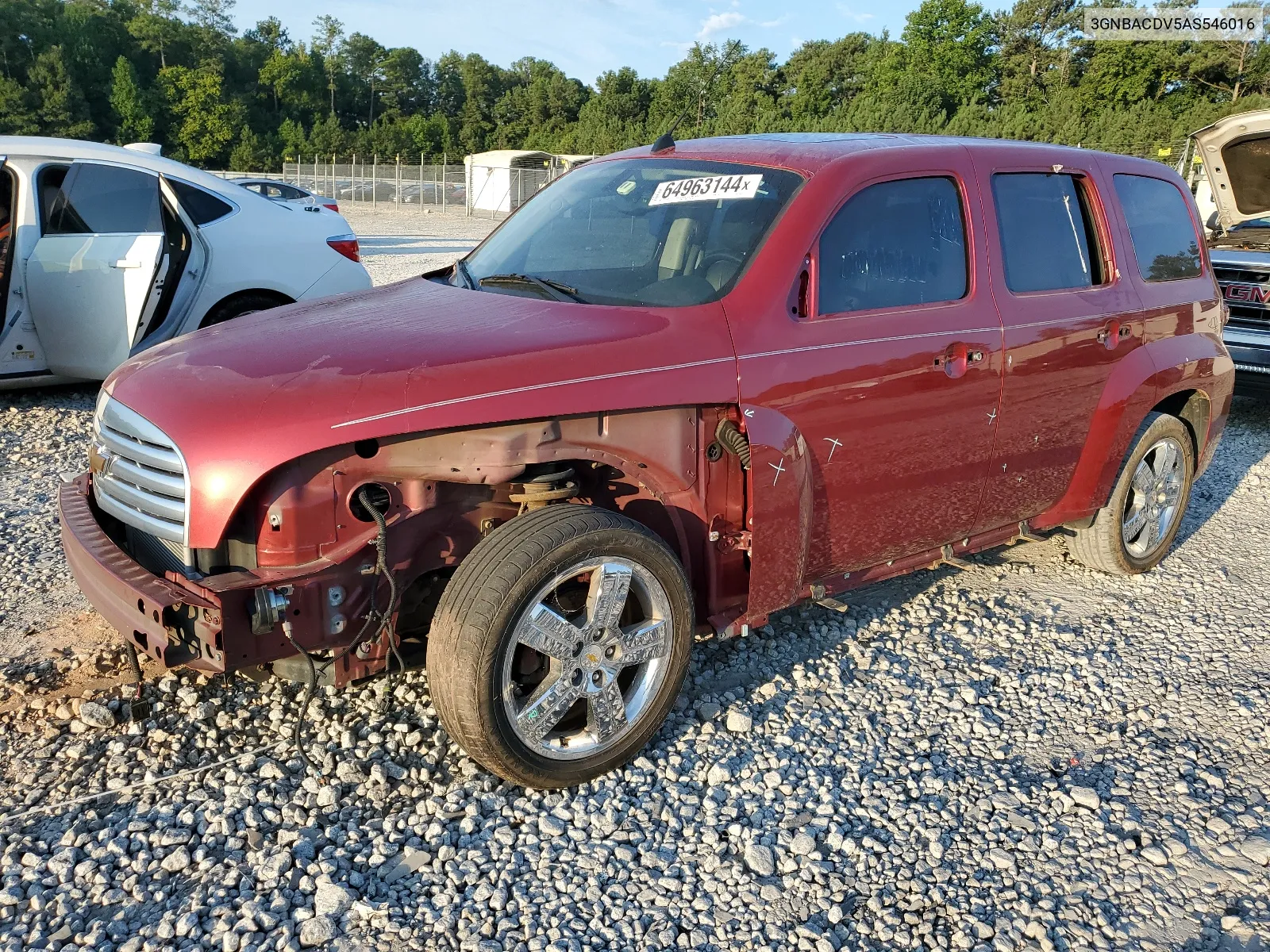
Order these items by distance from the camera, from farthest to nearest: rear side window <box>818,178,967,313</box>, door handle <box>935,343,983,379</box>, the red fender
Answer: the red fender
door handle <box>935,343,983,379</box>
rear side window <box>818,178,967,313</box>

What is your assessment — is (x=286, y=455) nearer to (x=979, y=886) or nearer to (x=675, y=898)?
(x=675, y=898)

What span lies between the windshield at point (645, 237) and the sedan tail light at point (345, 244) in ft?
13.0

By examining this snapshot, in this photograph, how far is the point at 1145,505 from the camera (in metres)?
5.27

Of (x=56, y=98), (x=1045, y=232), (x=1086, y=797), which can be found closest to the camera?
(x=1086, y=797)

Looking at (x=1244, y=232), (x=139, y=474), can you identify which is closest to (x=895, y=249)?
(x=139, y=474)

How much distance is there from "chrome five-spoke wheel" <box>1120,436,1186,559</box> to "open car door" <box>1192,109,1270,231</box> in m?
6.02

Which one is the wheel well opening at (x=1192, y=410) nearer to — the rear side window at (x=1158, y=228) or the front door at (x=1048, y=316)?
the rear side window at (x=1158, y=228)

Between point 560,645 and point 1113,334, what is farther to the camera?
point 1113,334

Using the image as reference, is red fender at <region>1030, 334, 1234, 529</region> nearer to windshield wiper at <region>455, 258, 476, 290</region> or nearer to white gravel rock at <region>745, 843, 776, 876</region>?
white gravel rock at <region>745, 843, 776, 876</region>

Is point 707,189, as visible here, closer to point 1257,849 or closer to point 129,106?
point 1257,849

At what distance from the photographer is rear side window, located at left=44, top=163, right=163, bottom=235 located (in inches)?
270

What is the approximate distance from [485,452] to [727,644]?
1.74 metres

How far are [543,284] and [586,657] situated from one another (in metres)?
1.41

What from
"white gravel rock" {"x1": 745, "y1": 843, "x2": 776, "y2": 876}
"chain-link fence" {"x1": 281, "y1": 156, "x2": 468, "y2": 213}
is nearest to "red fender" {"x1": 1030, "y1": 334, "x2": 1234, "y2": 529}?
"white gravel rock" {"x1": 745, "y1": 843, "x2": 776, "y2": 876}
